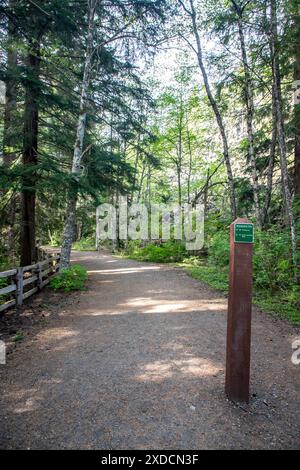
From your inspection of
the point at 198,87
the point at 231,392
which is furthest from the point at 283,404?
the point at 198,87

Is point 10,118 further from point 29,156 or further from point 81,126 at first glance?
point 81,126

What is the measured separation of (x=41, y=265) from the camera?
28.4 feet

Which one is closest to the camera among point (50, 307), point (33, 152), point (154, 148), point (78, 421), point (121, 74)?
point (78, 421)

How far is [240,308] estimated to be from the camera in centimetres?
306

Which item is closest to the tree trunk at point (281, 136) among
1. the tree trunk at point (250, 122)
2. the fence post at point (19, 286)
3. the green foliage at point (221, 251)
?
the tree trunk at point (250, 122)

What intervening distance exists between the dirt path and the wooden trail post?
0.89 feet

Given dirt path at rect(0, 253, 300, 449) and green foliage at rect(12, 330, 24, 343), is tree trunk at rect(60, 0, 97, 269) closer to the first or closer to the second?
dirt path at rect(0, 253, 300, 449)

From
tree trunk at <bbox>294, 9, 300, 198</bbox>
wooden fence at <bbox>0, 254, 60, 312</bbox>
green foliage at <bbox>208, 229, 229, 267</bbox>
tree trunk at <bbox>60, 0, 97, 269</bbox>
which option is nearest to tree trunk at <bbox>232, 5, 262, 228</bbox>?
tree trunk at <bbox>294, 9, 300, 198</bbox>

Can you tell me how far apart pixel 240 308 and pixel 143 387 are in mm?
1609

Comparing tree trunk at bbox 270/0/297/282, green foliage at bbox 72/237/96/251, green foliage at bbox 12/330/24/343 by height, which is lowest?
green foliage at bbox 12/330/24/343

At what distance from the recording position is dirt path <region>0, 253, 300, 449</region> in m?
2.56

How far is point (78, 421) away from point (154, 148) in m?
21.5
